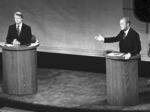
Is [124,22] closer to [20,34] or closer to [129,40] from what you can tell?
[129,40]

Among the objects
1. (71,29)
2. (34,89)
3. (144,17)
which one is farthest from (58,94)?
(144,17)

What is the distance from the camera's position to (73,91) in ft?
19.3

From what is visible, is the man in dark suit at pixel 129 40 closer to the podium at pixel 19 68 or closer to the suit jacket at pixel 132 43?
the suit jacket at pixel 132 43

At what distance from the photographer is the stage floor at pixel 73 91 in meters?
5.20

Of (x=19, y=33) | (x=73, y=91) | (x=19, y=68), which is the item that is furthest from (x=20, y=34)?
(x=73, y=91)

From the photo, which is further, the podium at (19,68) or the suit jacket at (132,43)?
the podium at (19,68)

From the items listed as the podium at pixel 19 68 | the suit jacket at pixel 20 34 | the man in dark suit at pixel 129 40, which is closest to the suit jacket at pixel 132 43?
the man in dark suit at pixel 129 40

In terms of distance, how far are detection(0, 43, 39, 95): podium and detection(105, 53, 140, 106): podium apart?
4.12 feet

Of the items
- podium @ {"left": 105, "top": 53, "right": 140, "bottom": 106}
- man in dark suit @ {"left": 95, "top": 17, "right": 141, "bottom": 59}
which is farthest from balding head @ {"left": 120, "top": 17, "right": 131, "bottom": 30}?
podium @ {"left": 105, "top": 53, "right": 140, "bottom": 106}

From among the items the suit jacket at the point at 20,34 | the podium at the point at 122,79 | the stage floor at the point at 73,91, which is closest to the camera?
the podium at the point at 122,79

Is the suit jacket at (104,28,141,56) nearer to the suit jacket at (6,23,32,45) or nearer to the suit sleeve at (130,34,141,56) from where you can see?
the suit sleeve at (130,34,141,56)

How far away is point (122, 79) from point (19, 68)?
5.29ft

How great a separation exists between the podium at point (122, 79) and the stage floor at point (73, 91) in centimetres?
12

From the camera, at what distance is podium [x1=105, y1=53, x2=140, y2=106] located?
15.8 ft
